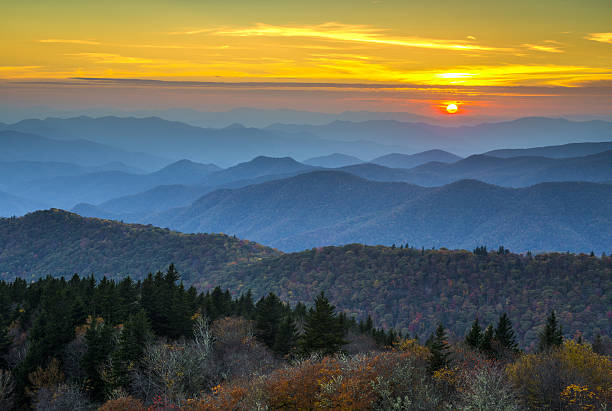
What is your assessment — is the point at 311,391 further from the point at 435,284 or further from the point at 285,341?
the point at 435,284

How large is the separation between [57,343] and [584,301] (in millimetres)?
130915

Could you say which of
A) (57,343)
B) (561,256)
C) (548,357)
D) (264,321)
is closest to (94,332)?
(57,343)

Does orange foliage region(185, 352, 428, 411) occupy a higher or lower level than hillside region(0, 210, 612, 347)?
higher

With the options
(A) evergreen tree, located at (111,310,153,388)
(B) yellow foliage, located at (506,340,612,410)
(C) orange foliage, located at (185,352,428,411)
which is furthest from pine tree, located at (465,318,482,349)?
(A) evergreen tree, located at (111,310,153,388)

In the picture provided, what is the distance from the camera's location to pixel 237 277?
18150 cm

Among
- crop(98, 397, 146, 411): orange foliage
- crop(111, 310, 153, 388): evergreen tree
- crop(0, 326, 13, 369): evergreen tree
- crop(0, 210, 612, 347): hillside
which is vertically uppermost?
crop(98, 397, 146, 411): orange foliage

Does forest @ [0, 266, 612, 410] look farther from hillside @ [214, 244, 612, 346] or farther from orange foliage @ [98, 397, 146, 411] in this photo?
hillside @ [214, 244, 612, 346]

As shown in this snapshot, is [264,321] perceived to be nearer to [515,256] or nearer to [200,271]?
[515,256]

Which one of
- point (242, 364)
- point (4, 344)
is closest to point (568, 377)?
point (242, 364)

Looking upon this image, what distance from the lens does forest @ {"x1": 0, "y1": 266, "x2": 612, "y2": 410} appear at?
33.1 metres

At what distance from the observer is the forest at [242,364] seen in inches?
1304

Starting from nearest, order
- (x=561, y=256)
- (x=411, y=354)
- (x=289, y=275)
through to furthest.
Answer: (x=411, y=354), (x=561, y=256), (x=289, y=275)

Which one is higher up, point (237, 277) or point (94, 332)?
point (94, 332)

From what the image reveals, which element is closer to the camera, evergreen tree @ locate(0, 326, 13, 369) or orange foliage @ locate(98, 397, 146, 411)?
orange foliage @ locate(98, 397, 146, 411)
